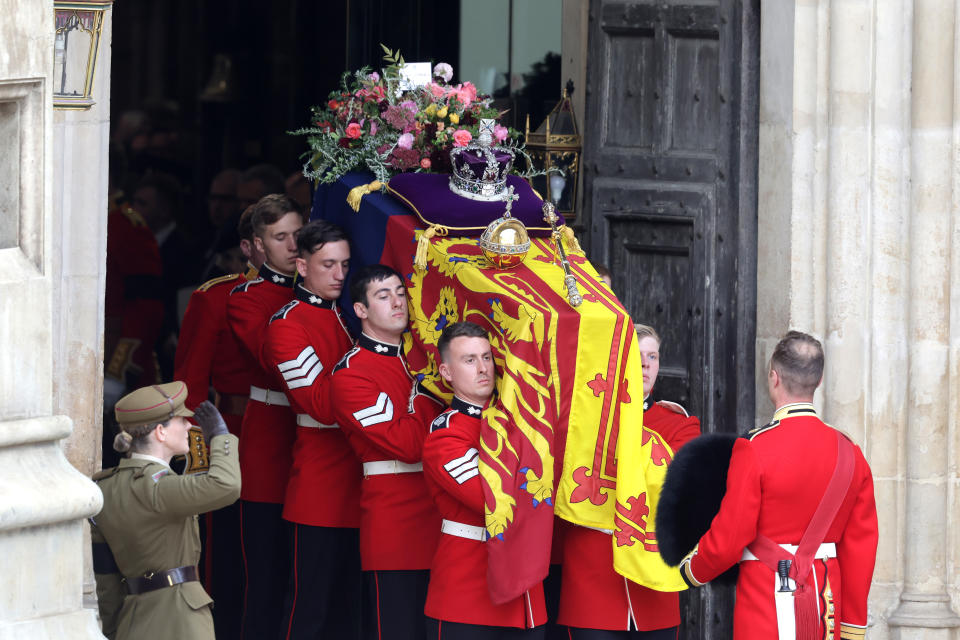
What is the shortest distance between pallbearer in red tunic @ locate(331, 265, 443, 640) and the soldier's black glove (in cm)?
62

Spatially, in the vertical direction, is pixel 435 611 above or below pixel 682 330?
below

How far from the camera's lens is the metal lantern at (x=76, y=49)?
5539 millimetres

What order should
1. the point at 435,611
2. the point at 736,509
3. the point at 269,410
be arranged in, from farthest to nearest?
the point at 269,410
the point at 435,611
the point at 736,509

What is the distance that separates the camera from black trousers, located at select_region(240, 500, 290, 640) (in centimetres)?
684

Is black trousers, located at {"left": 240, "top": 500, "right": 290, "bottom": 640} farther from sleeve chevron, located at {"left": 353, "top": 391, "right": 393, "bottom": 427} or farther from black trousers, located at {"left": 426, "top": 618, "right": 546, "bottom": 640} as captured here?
black trousers, located at {"left": 426, "top": 618, "right": 546, "bottom": 640}

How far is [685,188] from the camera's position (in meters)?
7.14

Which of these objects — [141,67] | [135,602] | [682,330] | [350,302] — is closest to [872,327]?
[682,330]

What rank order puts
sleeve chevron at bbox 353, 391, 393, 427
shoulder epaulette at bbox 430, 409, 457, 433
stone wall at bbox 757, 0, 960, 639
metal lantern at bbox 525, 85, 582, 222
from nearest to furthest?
shoulder epaulette at bbox 430, 409, 457, 433 < sleeve chevron at bbox 353, 391, 393, 427 < stone wall at bbox 757, 0, 960, 639 < metal lantern at bbox 525, 85, 582, 222

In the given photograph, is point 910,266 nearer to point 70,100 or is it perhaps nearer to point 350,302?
point 350,302

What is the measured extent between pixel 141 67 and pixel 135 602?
1047 cm

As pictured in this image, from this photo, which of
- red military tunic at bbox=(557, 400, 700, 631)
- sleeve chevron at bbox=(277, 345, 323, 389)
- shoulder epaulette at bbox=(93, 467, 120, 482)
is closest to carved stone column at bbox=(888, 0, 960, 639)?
red military tunic at bbox=(557, 400, 700, 631)

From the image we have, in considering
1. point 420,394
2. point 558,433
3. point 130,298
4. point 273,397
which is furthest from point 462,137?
point 130,298

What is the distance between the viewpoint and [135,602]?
5188 millimetres

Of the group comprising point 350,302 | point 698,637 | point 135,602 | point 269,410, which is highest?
point 350,302
